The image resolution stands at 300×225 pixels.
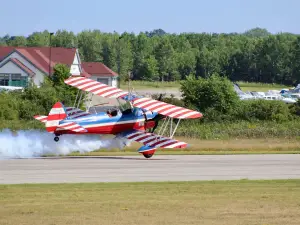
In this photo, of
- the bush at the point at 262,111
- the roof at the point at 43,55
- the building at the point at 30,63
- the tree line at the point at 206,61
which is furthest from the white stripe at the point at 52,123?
the tree line at the point at 206,61

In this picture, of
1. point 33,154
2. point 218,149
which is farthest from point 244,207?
point 218,149

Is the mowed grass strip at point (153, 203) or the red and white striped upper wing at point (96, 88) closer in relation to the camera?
the mowed grass strip at point (153, 203)

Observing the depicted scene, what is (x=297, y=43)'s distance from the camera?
500 feet

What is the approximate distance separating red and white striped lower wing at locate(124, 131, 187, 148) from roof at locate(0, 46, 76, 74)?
63861 mm

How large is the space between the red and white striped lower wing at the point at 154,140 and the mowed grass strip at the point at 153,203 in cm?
875

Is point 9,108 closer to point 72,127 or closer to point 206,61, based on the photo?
point 72,127

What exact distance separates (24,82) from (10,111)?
41642 mm

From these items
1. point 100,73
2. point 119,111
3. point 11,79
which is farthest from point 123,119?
point 100,73

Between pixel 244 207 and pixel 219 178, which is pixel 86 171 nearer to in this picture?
pixel 219 178

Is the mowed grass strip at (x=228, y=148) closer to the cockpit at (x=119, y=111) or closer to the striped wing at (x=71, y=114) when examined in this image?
the striped wing at (x=71, y=114)

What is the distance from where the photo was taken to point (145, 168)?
99.3 feet

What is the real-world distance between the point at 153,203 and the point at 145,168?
962 centimetres

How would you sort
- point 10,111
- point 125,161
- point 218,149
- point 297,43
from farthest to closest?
point 297,43 → point 10,111 → point 218,149 → point 125,161

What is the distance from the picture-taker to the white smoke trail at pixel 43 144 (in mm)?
33312
